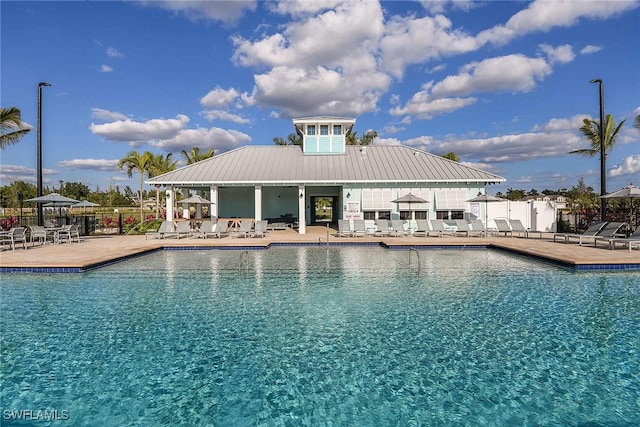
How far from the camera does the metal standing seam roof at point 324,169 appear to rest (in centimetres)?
1834

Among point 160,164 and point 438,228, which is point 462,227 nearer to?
point 438,228

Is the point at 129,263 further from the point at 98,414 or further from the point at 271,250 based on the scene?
the point at 98,414

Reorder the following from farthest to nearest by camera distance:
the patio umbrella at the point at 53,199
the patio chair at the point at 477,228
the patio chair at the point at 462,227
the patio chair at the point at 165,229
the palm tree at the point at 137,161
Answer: the palm tree at the point at 137,161 < the patio chair at the point at 462,227 < the patio chair at the point at 477,228 < the patio chair at the point at 165,229 < the patio umbrella at the point at 53,199

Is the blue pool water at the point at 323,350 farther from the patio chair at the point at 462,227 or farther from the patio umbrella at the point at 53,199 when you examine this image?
the patio chair at the point at 462,227

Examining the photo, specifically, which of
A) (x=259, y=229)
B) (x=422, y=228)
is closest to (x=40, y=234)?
(x=259, y=229)

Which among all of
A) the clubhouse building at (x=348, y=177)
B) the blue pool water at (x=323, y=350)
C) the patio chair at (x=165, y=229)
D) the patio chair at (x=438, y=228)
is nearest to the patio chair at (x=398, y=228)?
the clubhouse building at (x=348, y=177)

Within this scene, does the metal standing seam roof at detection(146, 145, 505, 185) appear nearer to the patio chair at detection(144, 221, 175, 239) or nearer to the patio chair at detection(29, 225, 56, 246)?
the patio chair at detection(144, 221, 175, 239)

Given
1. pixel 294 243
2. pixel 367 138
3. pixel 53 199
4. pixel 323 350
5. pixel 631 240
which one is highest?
pixel 367 138

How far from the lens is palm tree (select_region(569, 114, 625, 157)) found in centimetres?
1902

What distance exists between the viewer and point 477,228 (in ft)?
57.4

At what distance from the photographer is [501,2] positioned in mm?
16844

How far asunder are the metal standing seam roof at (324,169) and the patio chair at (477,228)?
2.16 meters

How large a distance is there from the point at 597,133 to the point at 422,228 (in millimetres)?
11113

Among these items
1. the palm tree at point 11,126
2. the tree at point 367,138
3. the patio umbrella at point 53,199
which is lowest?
the patio umbrella at point 53,199
